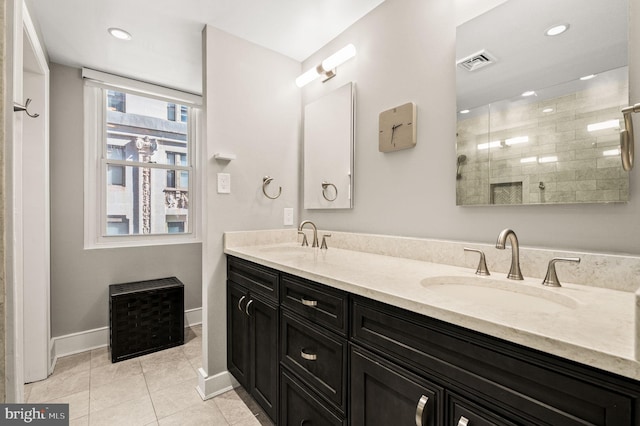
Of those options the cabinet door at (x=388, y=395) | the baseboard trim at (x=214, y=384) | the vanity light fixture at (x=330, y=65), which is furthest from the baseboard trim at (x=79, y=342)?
the vanity light fixture at (x=330, y=65)

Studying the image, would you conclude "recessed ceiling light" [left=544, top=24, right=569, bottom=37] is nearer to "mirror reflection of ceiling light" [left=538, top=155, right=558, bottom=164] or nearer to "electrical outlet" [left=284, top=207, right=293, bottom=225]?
"mirror reflection of ceiling light" [left=538, top=155, right=558, bottom=164]

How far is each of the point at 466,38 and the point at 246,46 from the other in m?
1.44

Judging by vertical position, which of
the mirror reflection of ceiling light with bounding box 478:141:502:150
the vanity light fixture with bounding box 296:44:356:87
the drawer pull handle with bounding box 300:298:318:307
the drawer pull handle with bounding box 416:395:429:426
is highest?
the vanity light fixture with bounding box 296:44:356:87

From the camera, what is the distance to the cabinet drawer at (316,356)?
1051 mm

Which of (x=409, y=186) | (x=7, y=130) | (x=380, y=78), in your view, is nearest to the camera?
(x=7, y=130)

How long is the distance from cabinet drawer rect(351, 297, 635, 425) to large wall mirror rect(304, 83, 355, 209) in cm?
114

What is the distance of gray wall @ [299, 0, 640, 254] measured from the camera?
1014 mm

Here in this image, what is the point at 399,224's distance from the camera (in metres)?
1.63

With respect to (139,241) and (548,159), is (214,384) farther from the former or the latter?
(548,159)

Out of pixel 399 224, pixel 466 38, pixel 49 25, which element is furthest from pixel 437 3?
pixel 49 25

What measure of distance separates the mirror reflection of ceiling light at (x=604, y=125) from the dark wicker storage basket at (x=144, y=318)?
2.77 m

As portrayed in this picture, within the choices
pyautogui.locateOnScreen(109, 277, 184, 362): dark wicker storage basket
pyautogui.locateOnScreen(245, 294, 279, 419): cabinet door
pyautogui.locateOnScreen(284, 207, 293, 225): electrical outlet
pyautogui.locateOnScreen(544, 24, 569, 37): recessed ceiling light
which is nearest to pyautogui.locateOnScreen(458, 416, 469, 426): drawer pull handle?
pyautogui.locateOnScreen(245, 294, 279, 419): cabinet door

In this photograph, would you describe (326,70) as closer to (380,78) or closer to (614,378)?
(380,78)

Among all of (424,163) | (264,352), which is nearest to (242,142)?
(424,163)
